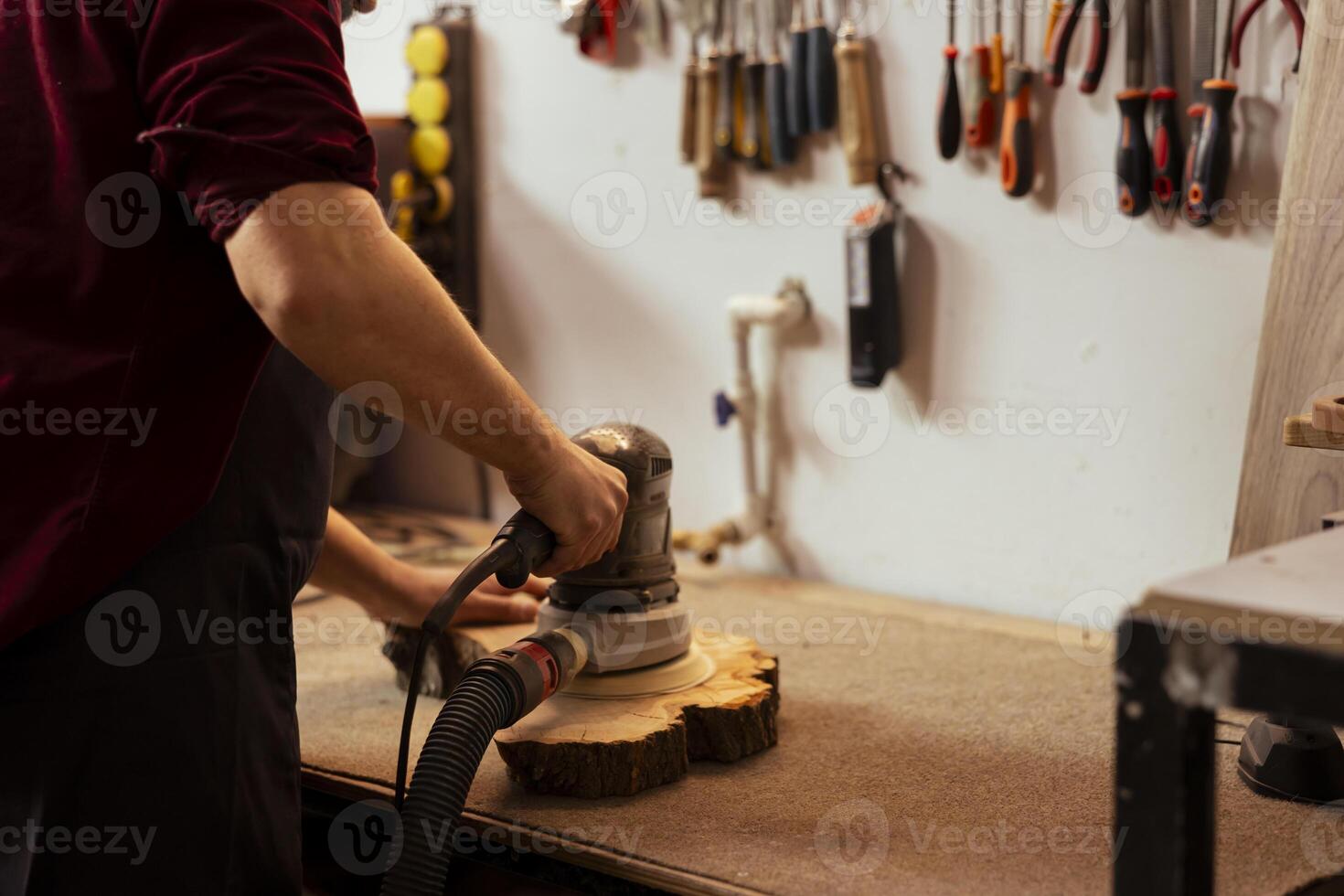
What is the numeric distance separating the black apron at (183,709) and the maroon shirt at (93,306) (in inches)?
1.5

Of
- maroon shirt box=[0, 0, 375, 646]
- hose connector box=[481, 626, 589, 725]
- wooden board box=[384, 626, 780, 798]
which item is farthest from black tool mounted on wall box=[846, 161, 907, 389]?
maroon shirt box=[0, 0, 375, 646]

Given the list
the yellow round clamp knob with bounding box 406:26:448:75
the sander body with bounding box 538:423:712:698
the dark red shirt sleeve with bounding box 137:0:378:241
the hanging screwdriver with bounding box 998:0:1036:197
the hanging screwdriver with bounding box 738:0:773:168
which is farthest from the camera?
the yellow round clamp knob with bounding box 406:26:448:75

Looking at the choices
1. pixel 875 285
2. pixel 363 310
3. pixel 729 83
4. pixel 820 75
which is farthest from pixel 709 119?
pixel 363 310

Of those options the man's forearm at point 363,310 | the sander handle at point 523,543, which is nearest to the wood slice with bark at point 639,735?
the sander handle at point 523,543

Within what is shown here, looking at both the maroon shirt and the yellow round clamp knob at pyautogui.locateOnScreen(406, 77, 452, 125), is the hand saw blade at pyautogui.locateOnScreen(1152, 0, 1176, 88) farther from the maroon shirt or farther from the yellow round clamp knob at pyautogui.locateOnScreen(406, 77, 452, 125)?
the yellow round clamp knob at pyautogui.locateOnScreen(406, 77, 452, 125)

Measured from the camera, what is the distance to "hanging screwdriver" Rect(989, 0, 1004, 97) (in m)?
1.50

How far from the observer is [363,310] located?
81cm

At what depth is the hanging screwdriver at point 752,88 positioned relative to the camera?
1.72 meters

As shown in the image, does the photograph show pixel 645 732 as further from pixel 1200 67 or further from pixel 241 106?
pixel 1200 67

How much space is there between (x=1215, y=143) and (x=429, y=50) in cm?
122

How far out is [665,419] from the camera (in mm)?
1959

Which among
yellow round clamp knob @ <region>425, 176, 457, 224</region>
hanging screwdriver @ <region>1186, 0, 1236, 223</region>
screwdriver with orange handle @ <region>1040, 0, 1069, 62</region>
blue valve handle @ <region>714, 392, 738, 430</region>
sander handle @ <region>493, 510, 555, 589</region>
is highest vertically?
screwdriver with orange handle @ <region>1040, 0, 1069, 62</region>

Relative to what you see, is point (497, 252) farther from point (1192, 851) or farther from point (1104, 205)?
point (1192, 851)

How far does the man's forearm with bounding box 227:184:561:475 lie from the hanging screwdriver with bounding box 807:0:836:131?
2.91ft
